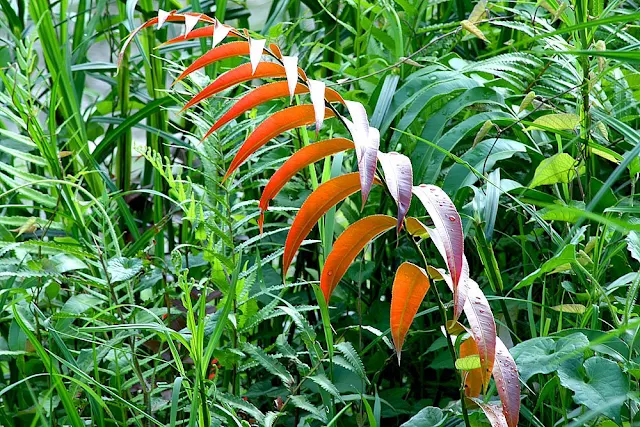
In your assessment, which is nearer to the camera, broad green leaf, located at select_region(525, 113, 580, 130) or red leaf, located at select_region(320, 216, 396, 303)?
red leaf, located at select_region(320, 216, 396, 303)

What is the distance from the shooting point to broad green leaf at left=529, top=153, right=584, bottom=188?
2.39 feet

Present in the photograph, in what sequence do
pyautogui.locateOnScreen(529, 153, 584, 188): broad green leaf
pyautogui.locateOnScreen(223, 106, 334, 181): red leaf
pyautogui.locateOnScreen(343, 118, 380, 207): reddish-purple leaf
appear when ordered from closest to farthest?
pyautogui.locateOnScreen(343, 118, 380, 207): reddish-purple leaf → pyautogui.locateOnScreen(223, 106, 334, 181): red leaf → pyautogui.locateOnScreen(529, 153, 584, 188): broad green leaf

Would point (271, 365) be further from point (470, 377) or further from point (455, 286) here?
point (455, 286)

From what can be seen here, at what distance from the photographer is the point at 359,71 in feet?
3.46

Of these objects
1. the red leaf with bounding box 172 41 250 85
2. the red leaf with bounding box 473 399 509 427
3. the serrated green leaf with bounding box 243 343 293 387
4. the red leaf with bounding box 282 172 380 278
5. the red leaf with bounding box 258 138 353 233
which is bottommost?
the serrated green leaf with bounding box 243 343 293 387

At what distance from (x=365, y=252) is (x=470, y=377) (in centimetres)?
38

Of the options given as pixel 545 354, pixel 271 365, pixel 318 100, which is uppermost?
pixel 318 100

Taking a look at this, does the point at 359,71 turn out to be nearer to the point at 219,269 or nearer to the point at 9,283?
the point at 219,269

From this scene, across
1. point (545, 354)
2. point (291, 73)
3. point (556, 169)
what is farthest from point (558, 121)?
point (291, 73)

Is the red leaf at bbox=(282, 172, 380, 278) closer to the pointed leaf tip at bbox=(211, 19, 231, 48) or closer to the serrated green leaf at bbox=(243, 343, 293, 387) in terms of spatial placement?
the pointed leaf tip at bbox=(211, 19, 231, 48)

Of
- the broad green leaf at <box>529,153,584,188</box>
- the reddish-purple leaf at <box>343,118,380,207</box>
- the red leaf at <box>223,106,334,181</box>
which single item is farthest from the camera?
the broad green leaf at <box>529,153,584,188</box>

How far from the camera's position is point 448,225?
462 mm

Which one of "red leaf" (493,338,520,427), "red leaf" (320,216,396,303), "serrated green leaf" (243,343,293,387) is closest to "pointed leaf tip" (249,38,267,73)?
"red leaf" (320,216,396,303)

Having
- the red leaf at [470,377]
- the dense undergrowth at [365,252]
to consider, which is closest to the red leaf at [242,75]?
the dense undergrowth at [365,252]
